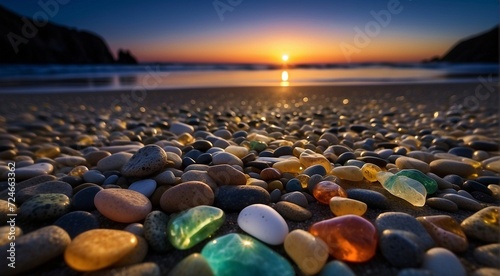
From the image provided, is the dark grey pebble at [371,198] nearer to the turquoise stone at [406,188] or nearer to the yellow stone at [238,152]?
the turquoise stone at [406,188]

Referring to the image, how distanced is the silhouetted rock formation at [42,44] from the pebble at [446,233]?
18832 mm

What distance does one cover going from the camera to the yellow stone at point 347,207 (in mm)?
1227

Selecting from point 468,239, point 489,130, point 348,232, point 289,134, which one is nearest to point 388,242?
point 348,232

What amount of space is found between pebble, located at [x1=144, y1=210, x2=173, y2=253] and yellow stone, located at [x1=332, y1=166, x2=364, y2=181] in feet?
3.23

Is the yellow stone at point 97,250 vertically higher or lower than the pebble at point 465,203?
higher

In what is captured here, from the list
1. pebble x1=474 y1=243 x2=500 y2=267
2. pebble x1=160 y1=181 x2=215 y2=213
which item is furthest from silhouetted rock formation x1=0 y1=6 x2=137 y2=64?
pebble x1=474 y1=243 x2=500 y2=267

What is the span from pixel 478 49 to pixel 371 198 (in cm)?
3887

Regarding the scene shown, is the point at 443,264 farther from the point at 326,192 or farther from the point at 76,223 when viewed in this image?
the point at 76,223

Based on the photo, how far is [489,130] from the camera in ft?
9.71

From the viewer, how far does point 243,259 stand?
0.88 meters

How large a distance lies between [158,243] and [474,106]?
216 inches

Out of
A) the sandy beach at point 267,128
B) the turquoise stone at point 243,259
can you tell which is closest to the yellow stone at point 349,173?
the sandy beach at point 267,128

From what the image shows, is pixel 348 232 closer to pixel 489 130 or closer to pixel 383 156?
pixel 383 156

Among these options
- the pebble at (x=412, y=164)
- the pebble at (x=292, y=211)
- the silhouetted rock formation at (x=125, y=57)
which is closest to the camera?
the pebble at (x=292, y=211)
